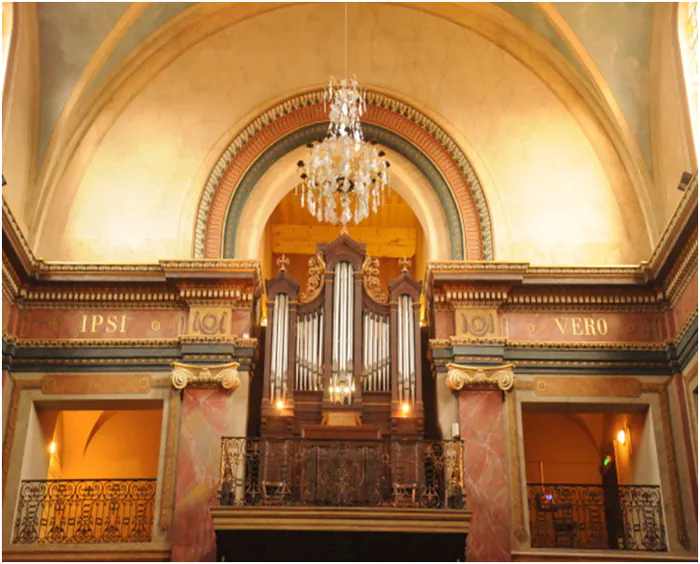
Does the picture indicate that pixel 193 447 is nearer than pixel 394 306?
Yes

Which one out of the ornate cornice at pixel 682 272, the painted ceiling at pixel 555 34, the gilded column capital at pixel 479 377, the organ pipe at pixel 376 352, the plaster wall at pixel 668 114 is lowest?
the gilded column capital at pixel 479 377

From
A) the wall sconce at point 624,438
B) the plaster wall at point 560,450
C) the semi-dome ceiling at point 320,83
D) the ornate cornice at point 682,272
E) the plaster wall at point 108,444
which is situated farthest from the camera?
the plaster wall at point 560,450

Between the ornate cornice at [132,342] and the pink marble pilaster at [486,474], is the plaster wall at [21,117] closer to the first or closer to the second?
the ornate cornice at [132,342]

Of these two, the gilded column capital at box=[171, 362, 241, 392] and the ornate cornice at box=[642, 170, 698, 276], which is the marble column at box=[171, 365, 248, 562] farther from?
the ornate cornice at box=[642, 170, 698, 276]

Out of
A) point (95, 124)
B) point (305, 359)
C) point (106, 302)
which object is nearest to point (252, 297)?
point (305, 359)

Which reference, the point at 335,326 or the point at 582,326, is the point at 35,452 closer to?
the point at 335,326

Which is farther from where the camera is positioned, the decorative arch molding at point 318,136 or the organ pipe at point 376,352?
the decorative arch molding at point 318,136

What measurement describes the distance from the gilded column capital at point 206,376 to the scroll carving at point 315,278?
146 cm

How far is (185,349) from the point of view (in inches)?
538

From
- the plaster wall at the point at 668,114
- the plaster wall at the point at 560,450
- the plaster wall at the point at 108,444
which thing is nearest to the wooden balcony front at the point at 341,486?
the plaster wall at the point at 108,444

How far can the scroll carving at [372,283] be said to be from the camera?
560 inches

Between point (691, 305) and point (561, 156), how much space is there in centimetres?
322

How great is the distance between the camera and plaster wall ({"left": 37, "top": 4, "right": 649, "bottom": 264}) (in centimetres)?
1452

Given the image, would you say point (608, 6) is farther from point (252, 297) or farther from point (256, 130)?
point (252, 297)
